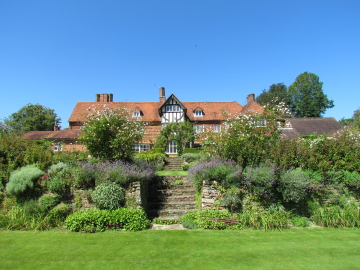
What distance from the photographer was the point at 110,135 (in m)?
10.8

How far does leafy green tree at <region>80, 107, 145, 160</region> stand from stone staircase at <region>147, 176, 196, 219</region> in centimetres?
195

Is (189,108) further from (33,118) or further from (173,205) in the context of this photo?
(33,118)

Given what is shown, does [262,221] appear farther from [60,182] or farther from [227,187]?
[60,182]

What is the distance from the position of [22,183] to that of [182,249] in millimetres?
5875

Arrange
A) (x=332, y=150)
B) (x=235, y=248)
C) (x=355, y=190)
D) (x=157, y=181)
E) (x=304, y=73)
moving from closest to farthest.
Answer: (x=235, y=248), (x=355, y=190), (x=332, y=150), (x=157, y=181), (x=304, y=73)

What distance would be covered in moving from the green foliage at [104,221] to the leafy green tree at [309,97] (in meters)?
47.1

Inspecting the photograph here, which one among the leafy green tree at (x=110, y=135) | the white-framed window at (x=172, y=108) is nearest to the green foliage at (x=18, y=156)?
the leafy green tree at (x=110, y=135)

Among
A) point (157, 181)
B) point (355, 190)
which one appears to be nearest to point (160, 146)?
point (157, 181)

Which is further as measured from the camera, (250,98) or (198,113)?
(250,98)

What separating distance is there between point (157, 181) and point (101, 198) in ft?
11.0

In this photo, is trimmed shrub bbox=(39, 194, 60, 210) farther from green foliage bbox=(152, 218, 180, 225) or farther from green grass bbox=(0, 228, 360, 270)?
green foliage bbox=(152, 218, 180, 225)

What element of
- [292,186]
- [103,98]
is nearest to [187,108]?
[103,98]

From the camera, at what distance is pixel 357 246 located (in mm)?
6273

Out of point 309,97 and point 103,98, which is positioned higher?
point 309,97
